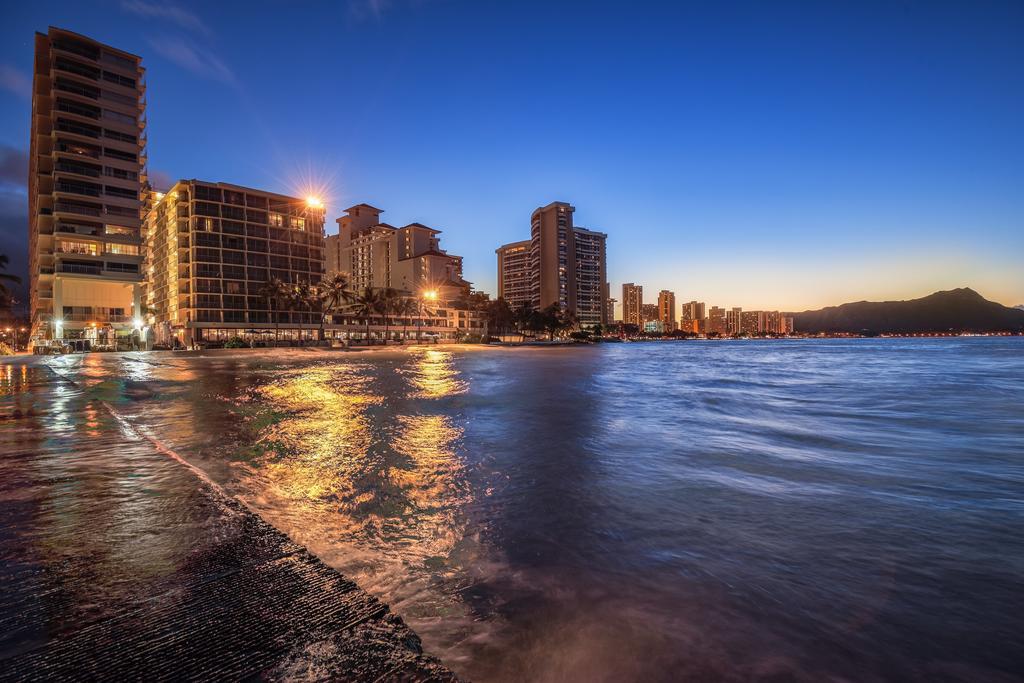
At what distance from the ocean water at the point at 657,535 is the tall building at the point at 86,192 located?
257 feet

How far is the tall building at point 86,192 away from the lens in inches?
2603

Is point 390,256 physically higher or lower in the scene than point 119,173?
higher

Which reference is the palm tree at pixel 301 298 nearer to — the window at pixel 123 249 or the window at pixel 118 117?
the window at pixel 123 249

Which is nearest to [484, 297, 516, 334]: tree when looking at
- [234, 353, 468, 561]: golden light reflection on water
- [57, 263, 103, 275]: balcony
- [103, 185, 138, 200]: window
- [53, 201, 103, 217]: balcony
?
[103, 185, 138, 200]: window

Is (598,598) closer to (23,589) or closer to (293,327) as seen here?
(23,589)

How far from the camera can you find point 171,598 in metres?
2.81

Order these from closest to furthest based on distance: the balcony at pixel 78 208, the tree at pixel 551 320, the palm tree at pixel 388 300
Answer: the balcony at pixel 78 208
the palm tree at pixel 388 300
the tree at pixel 551 320

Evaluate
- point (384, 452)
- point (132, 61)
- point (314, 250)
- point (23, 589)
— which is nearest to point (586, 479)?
point (384, 452)

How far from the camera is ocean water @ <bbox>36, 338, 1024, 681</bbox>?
2.84m

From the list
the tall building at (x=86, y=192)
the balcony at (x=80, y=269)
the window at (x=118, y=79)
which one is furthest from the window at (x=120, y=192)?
the window at (x=118, y=79)

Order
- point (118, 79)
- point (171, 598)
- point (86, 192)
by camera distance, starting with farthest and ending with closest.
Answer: point (118, 79)
point (86, 192)
point (171, 598)

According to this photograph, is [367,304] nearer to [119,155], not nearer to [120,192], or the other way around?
[120,192]

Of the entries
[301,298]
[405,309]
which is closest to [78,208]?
[301,298]

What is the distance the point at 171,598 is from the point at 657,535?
418 cm
